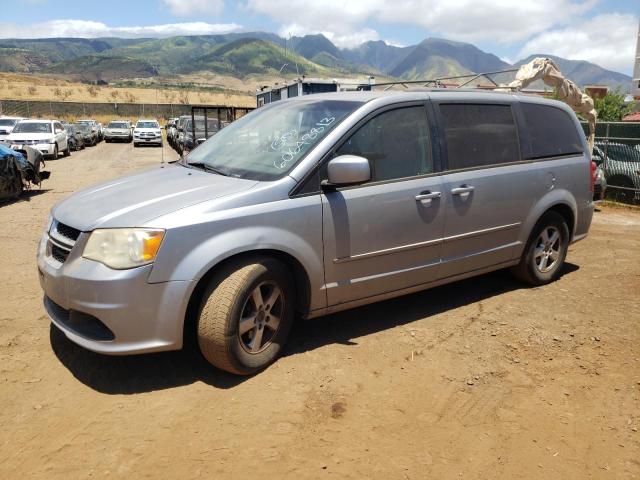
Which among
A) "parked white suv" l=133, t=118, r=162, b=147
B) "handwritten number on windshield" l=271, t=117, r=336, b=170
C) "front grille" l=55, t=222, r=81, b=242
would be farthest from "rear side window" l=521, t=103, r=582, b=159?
"parked white suv" l=133, t=118, r=162, b=147

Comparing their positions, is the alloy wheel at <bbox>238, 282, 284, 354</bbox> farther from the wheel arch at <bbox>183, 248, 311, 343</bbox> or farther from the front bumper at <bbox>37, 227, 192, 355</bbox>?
the front bumper at <bbox>37, 227, 192, 355</bbox>

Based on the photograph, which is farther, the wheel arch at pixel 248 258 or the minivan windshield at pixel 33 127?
the minivan windshield at pixel 33 127

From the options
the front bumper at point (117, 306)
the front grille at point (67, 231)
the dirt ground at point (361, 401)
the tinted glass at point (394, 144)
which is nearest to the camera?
the dirt ground at point (361, 401)

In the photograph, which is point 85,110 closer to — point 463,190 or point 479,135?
point 479,135

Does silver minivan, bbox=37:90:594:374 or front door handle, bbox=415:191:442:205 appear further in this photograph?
front door handle, bbox=415:191:442:205

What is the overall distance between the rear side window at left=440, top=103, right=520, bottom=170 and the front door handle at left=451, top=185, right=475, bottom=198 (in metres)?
0.17

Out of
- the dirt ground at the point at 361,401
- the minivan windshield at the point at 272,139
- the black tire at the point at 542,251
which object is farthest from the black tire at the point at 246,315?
the black tire at the point at 542,251

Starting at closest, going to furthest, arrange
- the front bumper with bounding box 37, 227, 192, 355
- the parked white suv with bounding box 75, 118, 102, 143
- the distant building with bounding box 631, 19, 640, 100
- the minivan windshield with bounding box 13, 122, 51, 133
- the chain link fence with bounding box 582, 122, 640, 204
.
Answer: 1. the front bumper with bounding box 37, 227, 192, 355
2. the chain link fence with bounding box 582, 122, 640, 204
3. the minivan windshield with bounding box 13, 122, 51, 133
4. the parked white suv with bounding box 75, 118, 102, 143
5. the distant building with bounding box 631, 19, 640, 100

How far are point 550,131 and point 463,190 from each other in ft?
5.03

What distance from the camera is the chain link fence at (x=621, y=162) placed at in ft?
37.2

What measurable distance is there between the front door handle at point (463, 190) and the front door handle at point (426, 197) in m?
0.19

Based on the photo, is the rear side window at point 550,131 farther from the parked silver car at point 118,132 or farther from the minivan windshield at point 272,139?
the parked silver car at point 118,132

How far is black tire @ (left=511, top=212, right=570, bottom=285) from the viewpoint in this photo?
16.6ft

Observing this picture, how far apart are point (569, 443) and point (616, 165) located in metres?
10.7
